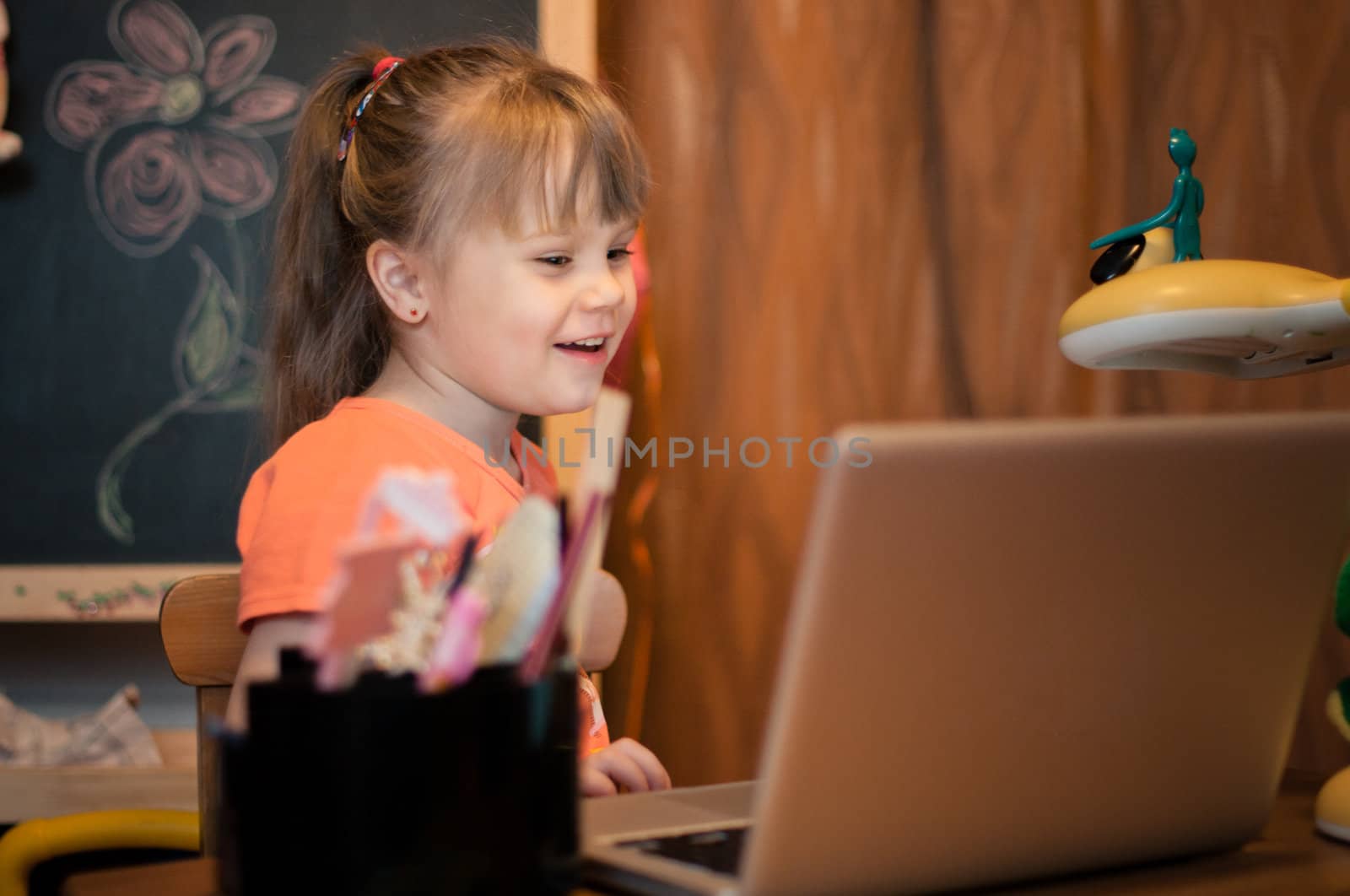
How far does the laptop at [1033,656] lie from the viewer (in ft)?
1.38

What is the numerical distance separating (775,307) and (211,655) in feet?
2.38

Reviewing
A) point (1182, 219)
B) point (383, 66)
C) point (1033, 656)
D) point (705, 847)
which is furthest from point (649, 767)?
point (383, 66)

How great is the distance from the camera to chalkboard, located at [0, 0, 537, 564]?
160 cm

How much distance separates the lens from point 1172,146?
771mm

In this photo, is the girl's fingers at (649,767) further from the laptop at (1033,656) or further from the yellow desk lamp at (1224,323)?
the yellow desk lamp at (1224,323)

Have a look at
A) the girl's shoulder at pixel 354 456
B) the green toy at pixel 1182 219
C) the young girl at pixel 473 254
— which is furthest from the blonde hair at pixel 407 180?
the green toy at pixel 1182 219

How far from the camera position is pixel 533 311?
38.2 inches

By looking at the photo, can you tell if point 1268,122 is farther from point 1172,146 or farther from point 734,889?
point 734,889

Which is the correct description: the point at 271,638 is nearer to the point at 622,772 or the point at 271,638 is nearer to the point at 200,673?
the point at 200,673

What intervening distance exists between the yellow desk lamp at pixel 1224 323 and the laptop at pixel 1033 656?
15cm

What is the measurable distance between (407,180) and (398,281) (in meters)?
0.08

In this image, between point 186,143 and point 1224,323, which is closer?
point 1224,323

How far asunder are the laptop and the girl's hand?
0.58 feet

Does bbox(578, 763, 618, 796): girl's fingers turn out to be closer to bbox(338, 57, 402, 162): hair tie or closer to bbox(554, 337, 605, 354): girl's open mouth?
bbox(554, 337, 605, 354): girl's open mouth
